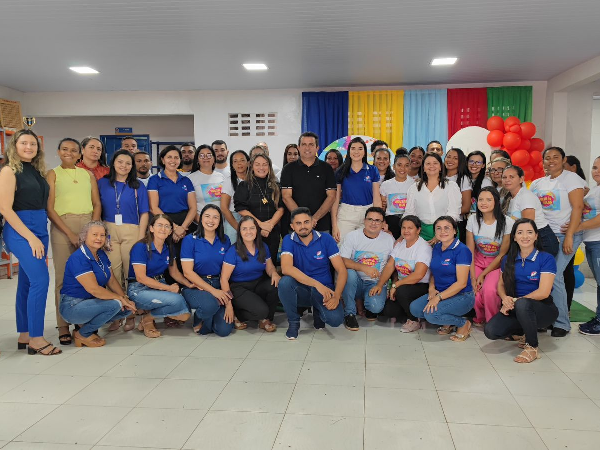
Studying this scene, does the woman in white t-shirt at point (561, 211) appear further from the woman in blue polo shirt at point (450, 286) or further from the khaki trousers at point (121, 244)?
the khaki trousers at point (121, 244)

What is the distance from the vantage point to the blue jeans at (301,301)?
12.3 feet

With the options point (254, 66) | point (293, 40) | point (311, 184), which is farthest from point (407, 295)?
point (254, 66)

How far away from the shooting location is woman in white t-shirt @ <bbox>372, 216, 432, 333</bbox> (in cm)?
386

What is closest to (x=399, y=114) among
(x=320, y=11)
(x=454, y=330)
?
(x=320, y=11)

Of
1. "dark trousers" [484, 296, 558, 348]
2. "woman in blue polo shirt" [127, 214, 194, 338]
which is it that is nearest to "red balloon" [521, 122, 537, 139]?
"dark trousers" [484, 296, 558, 348]

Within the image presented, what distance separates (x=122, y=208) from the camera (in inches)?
150

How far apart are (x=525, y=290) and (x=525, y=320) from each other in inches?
11.0

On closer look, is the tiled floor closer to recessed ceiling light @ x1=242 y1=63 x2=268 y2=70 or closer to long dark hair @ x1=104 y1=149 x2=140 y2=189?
long dark hair @ x1=104 y1=149 x2=140 y2=189

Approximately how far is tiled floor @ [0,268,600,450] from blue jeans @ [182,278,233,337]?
0.12m

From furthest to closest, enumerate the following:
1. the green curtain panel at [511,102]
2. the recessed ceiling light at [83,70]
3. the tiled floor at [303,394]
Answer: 1. the green curtain panel at [511,102]
2. the recessed ceiling light at [83,70]
3. the tiled floor at [303,394]

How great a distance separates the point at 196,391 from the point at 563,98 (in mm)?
7293

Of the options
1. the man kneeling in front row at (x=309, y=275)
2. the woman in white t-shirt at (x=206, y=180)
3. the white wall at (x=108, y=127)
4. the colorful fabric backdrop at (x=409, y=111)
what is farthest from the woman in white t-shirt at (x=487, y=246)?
the white wall at (x=108, y=127)

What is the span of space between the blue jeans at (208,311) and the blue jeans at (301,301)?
1.60 feet

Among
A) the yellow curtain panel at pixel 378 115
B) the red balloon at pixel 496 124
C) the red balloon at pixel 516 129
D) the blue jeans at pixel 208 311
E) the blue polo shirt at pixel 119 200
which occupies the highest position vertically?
the yellow curtain panel at pixel 378 115
